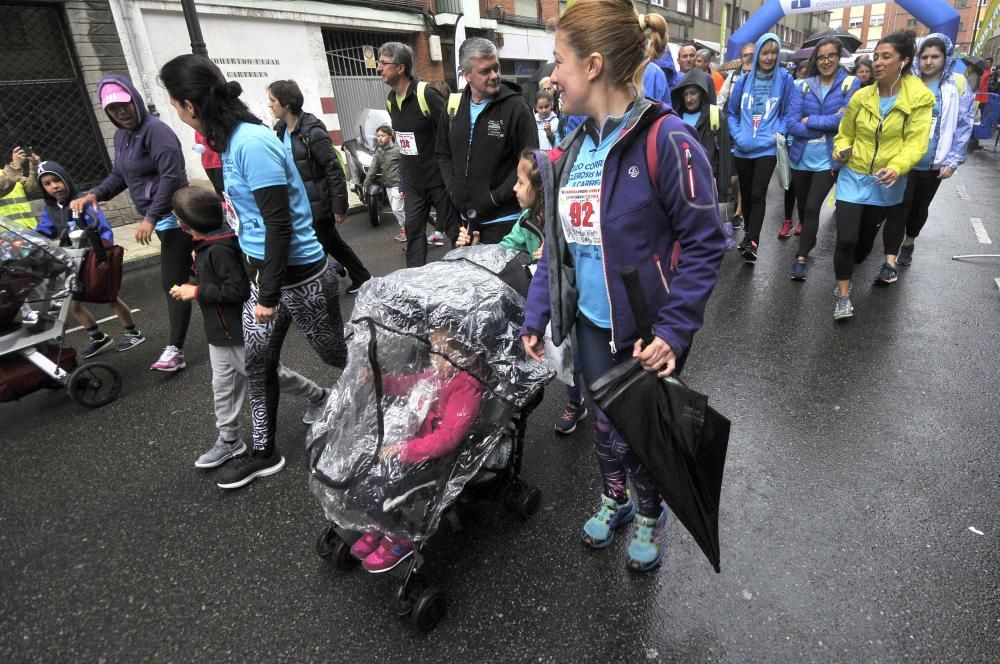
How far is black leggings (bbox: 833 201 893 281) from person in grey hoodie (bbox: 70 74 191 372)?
4834 millimetres

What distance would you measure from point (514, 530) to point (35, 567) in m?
2.09

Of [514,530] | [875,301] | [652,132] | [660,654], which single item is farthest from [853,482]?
[875,301]

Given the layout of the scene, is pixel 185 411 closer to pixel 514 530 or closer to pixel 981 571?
pixel 514 530

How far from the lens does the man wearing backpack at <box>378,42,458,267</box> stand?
464 centimetres

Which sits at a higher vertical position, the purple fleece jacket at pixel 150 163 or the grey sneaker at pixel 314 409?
the purple fleece jacket at pixel 150 163

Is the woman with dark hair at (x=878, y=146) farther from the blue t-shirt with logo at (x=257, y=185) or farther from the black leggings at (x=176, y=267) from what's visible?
the black leggings at (x=176, y=267)

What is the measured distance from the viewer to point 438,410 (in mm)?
2051

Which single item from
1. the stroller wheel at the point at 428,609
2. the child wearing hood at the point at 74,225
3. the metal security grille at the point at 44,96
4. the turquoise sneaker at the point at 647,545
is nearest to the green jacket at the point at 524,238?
the turquoise sneaker at the point at 647,545

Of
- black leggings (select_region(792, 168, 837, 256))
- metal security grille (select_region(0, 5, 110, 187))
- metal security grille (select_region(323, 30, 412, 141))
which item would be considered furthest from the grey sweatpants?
metal security grille (select_region(323, 30, 412, 141))

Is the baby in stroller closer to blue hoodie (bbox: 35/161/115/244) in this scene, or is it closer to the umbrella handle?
the umbrella handle

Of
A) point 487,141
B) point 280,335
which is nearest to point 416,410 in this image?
point 280,335

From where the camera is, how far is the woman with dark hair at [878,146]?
13.5 ft

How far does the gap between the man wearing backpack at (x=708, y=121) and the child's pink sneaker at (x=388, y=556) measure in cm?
441

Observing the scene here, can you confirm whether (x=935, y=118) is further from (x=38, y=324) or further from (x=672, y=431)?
(x=38, y=324)
